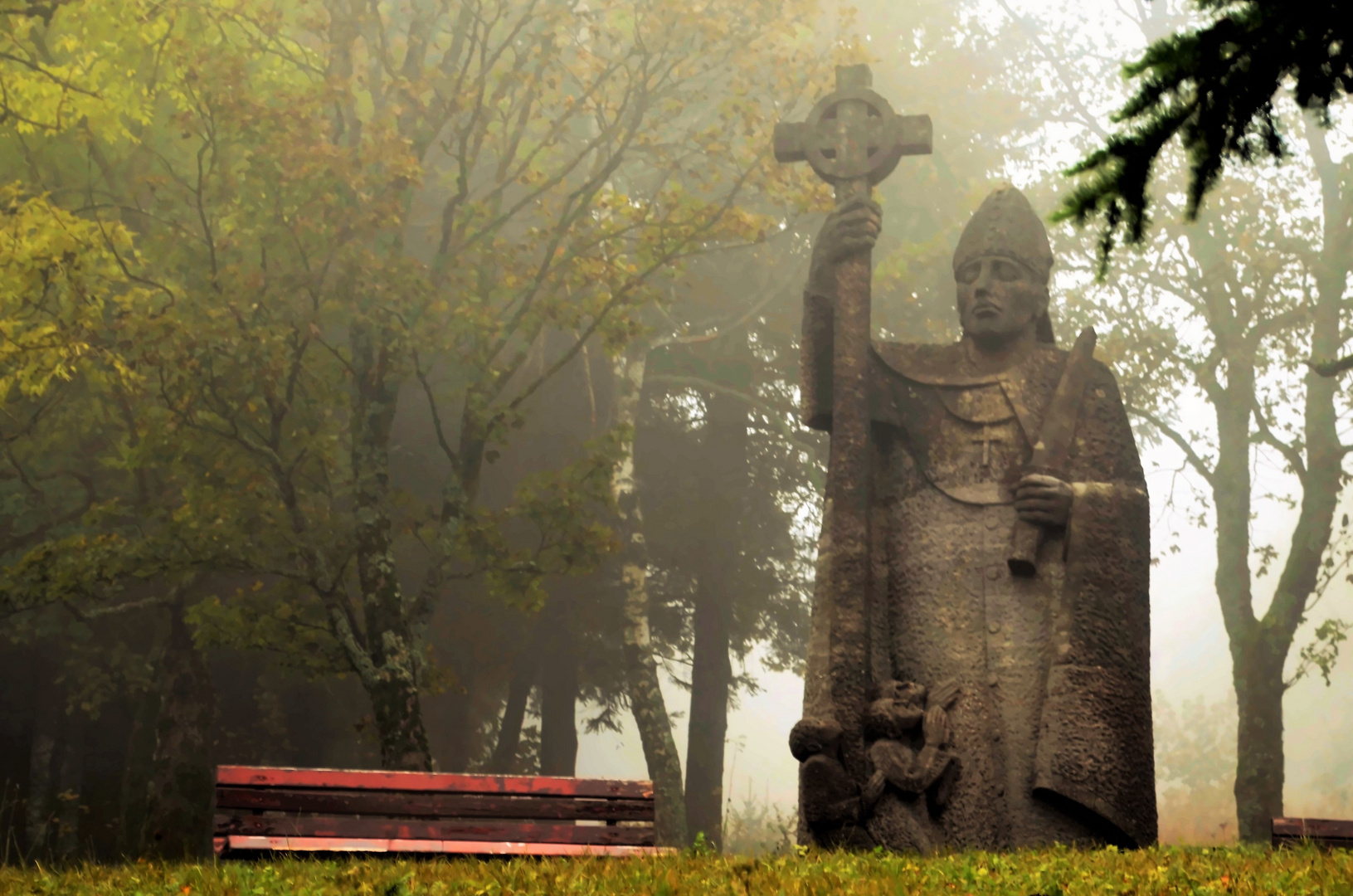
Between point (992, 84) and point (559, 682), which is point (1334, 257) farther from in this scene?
point (559, 682)

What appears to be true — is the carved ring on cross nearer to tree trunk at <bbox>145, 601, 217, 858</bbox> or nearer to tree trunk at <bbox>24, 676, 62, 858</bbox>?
tree trunk at <bbox>145, 601, 217, 858</bbox>

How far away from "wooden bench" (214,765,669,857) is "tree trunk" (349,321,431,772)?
16.9 ft

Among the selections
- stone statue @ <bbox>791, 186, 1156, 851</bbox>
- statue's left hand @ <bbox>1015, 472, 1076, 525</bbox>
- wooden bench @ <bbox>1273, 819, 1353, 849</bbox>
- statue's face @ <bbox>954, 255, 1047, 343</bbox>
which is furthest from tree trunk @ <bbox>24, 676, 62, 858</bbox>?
wooden bench @ <bbox>1273, 819, 1353, 849</bbox>

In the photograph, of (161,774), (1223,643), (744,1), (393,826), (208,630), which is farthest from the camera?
(1223,643)

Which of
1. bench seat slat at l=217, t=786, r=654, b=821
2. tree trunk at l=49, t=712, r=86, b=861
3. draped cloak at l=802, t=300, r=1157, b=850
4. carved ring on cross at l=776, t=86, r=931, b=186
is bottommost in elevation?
tree trunk at l=49, t=712, r=86, b=861

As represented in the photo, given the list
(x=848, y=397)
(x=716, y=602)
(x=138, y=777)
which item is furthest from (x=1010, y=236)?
(x=716, y=602)

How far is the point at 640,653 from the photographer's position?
16.9m

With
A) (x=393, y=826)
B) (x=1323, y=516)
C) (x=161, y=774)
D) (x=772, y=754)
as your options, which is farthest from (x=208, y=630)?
(x=772, y=754)

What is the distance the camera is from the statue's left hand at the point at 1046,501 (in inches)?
302

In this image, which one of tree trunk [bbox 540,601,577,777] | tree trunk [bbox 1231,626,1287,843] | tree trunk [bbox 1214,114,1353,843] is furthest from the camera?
tree trunk [bbox 540,601,577,777]

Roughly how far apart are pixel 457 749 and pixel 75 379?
25.4 ft

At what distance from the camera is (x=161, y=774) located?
48.4 ft

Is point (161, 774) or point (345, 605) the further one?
point (161, 774)

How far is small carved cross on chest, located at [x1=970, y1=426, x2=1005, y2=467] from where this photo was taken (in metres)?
8.23
